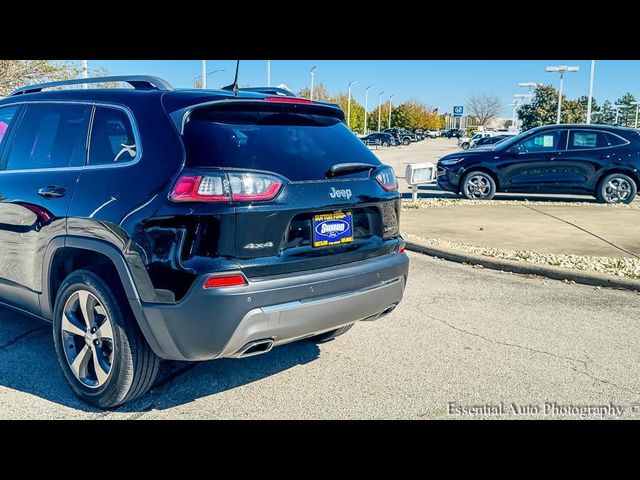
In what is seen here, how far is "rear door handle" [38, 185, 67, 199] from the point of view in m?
3.68

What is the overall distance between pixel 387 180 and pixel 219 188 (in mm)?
1302

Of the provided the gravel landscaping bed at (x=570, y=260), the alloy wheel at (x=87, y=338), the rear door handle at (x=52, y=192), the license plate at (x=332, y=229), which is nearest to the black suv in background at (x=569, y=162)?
the gravel landscaping bed at (x=570, y=260)

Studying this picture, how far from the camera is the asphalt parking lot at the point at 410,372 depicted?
3531mm

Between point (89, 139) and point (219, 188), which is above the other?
point (89, 139)

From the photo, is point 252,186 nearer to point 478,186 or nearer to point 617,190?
point 478,186

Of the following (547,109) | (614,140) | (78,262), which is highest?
(547,109)

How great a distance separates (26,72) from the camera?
67.5ft

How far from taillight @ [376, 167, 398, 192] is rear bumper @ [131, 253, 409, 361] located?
2.24ft

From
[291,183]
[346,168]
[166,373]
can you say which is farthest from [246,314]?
[166,373]

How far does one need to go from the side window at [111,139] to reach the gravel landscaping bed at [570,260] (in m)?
5.05

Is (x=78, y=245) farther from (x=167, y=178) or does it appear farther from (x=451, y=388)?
(x=451, y=388)

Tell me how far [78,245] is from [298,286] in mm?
1331

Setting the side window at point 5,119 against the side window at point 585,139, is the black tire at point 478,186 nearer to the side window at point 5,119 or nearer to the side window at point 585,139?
the side window at point 585,139
